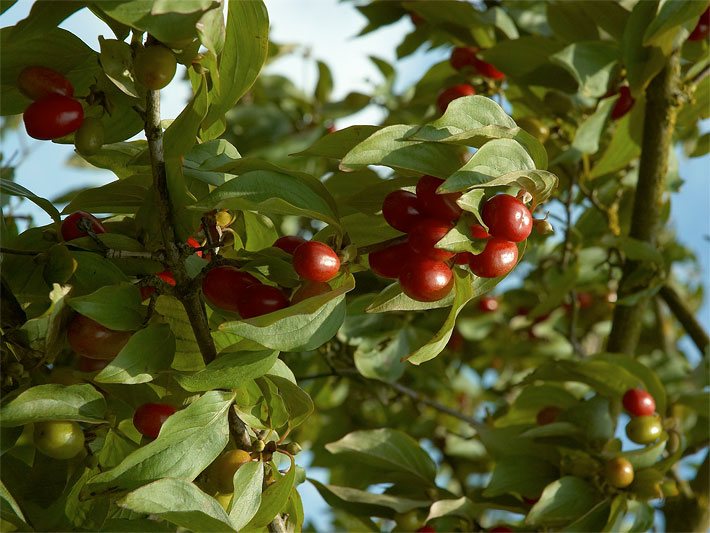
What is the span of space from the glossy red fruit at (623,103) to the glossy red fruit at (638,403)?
607 mm

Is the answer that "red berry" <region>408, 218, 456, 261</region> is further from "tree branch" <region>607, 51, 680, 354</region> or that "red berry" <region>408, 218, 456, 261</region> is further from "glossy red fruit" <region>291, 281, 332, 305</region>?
"tree branch" <region>607, 51, 680, 354</region>

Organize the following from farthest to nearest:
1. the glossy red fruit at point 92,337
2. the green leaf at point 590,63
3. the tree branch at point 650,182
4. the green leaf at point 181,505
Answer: the tree branch at point 650,182 < the green leaf at point 590,63 < the glossy red fruit at point 92,337 < the green leaf at point 181,505

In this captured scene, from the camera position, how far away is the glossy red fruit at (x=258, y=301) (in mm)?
929

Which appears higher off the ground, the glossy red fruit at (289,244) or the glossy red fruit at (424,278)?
the glossy red fruit at (424,278)

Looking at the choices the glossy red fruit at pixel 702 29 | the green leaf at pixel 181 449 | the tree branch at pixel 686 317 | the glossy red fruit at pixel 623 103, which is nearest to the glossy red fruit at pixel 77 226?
the green leaf at pixel 181 449

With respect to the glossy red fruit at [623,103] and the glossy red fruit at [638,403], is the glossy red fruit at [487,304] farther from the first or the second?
the glossy red fruit at [638,403]

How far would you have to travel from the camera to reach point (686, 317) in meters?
2.14

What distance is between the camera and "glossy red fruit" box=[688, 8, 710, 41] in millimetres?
1826

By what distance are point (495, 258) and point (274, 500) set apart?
0.37 metres

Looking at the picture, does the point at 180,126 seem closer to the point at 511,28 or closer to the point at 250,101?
the point at 511,28

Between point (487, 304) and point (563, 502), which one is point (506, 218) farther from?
point (487, 304)

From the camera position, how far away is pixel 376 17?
7.37ft

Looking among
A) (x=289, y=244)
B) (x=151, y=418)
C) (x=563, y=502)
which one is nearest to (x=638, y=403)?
(x=563, y=502)

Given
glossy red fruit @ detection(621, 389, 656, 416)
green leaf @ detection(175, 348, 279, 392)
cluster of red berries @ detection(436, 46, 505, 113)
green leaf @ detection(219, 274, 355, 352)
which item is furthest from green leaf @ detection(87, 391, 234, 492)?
cluster of red berries @ detection(436, 46, 505, 113)
